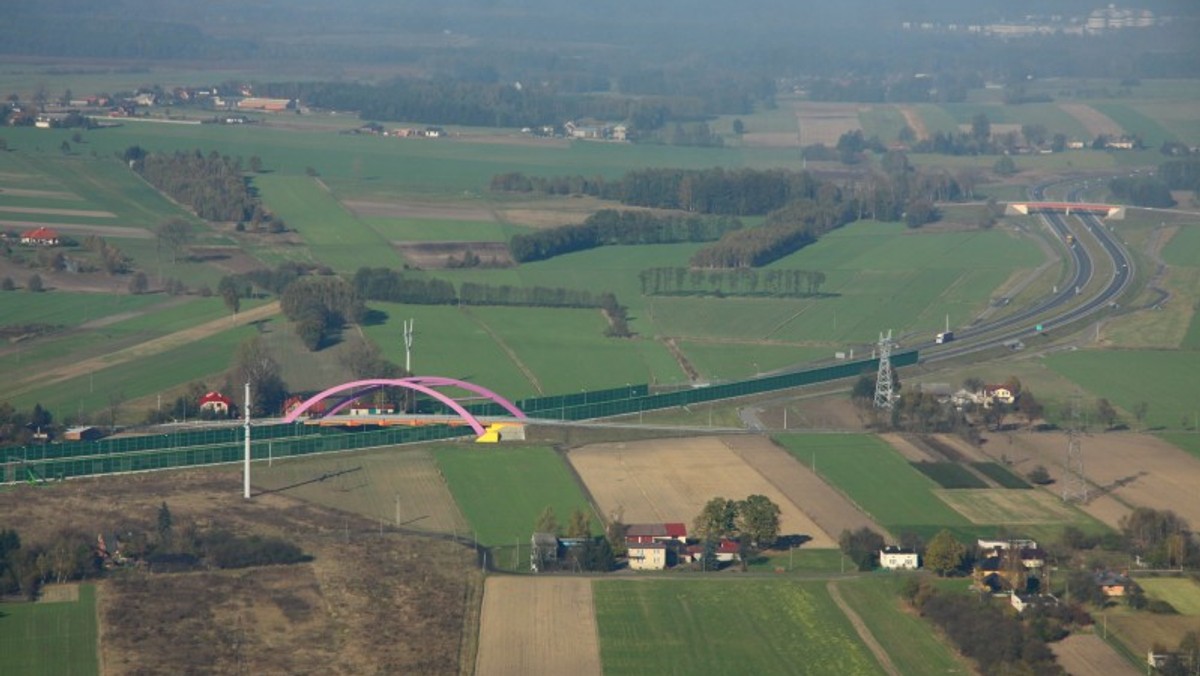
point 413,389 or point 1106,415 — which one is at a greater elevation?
point 413,389

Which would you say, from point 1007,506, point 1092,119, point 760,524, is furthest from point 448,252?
point 1092,119

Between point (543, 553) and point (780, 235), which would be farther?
point (780, 235)

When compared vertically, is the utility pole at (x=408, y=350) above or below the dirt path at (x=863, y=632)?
above

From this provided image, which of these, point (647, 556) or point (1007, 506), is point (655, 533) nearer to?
point (647, 556)

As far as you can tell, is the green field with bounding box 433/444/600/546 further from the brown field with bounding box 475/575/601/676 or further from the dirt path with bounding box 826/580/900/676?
the dirt path with bounding box 826/580/900/676

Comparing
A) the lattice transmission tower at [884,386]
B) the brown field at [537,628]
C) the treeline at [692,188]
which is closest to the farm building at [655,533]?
the brown field at [537,628]

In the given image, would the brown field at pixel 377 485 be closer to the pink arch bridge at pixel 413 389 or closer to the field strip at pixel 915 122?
the pink arch bridge at pixel 413 389
